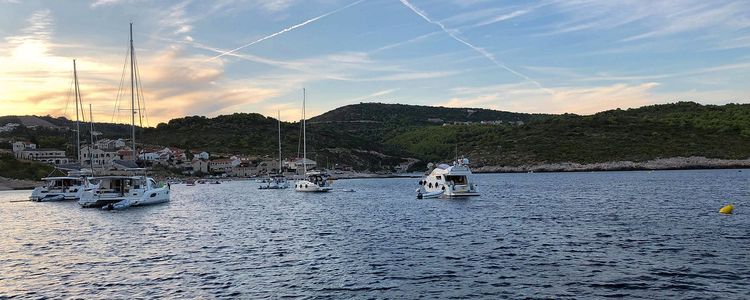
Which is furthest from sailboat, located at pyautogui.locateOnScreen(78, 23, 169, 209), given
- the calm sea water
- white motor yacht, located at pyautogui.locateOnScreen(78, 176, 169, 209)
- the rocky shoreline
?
the rocky shoreline

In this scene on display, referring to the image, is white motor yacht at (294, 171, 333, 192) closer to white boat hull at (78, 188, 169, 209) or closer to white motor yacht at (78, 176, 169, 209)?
white boat hull at (78, 188, 169, 209)

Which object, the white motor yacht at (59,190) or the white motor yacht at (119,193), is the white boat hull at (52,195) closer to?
the white motor yacht at (59,190)

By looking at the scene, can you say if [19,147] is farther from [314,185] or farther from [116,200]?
[116,200]

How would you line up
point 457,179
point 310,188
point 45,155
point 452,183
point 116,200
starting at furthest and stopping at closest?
point 45,155 → point 310,188 → point 457,179 → point 452,183 → point 116,200

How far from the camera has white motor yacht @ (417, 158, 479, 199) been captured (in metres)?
69.8

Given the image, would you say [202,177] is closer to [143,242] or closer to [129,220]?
[129,220]

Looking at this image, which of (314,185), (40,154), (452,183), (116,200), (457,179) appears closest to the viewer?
(116,200)

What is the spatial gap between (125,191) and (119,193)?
33.5 inches

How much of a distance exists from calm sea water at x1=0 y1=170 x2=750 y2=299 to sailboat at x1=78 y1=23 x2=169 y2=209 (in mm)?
10826

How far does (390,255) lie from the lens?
2884cm

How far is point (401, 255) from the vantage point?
28.7 m

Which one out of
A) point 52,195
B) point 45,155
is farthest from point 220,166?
point 52,195

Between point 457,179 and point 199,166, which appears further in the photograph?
point 199,166

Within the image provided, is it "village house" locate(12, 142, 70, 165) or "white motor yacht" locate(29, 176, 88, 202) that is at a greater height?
"village house" locate(12, 142, 70, 165)
